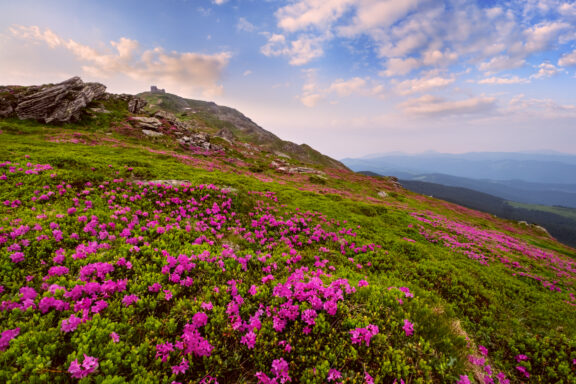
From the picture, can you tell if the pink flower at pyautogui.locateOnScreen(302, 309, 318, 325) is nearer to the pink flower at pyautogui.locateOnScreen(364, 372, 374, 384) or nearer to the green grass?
the green grass

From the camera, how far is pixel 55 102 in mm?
31891

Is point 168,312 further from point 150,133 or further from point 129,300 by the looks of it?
point 150,133

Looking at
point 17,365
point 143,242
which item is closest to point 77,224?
point 143,242

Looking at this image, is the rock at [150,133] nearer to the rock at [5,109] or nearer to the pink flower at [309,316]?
the rock at [5,109]

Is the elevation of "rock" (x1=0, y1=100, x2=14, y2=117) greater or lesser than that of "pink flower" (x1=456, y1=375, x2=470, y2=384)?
greater

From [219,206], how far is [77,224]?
5929mm

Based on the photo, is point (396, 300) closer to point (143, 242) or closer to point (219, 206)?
point (143, 242)

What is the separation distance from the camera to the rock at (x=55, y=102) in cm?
2983

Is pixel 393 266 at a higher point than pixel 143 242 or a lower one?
lower

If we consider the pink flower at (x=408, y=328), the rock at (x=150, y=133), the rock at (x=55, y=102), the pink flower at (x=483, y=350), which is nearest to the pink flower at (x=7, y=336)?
the pink flower at (x=408, y=328)

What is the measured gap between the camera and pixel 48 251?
563 cm

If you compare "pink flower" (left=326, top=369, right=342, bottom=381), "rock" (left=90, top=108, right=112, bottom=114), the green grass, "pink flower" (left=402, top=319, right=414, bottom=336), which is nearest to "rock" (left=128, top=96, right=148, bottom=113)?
"rock" (left=90, top=108, right=112, bottom=114)

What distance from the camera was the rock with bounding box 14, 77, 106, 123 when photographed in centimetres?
2983

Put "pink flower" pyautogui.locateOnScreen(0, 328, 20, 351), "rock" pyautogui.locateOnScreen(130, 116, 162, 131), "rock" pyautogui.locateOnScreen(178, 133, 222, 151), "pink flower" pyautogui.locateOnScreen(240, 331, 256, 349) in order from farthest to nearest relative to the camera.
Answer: "rock" pyautogui.locateOnScreen(178, 133, 222, 151) → "rock" pyautogui.locateOnScreen(130, 116, 162, 131) → "pink flower" pyautogui.locateOnScreen(240, 331, 256, 349) → "pink flower" pyautogui.locateOnScreen(0, 328, 20, 351)
